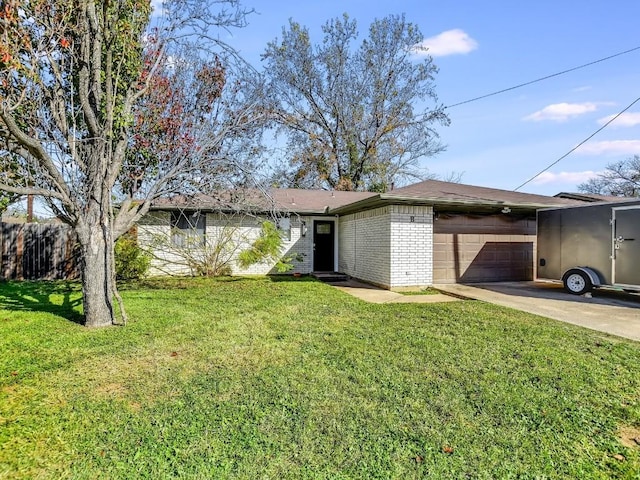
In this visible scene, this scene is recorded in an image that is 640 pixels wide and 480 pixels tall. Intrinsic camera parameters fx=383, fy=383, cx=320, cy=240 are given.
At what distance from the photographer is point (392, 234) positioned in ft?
33.1

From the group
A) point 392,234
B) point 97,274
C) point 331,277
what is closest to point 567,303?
point 392,234

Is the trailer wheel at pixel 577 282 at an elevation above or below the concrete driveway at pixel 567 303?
above

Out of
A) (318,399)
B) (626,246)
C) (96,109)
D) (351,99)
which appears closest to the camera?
(318,399)

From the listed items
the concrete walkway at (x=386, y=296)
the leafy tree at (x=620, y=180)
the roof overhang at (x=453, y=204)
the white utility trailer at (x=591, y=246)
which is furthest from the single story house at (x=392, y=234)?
the leafy tree at (x=620, y=180)

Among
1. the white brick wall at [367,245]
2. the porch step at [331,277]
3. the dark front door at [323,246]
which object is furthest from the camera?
the dark front door at [323,246]

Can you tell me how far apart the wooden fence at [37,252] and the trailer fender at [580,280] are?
14.7 m

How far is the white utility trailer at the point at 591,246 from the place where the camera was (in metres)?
8.24

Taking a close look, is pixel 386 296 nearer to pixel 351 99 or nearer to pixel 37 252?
pixel 37 252

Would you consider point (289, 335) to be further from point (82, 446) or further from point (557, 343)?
point (557, 343)

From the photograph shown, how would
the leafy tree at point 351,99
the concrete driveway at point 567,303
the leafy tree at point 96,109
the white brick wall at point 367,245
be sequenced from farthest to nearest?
the leafy tree at point 351,99, the white brick wall at point 367,245, the concrete driveway at point 567,303, the leafy tree at point 96,109

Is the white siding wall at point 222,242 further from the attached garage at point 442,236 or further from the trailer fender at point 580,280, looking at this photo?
the trailer fender at point 580,280

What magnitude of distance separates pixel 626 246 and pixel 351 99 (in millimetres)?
18264

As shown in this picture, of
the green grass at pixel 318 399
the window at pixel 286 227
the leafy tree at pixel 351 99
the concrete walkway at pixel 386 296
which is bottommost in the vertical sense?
the green grass at pixel 318 399

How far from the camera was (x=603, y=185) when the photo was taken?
32000 mm
